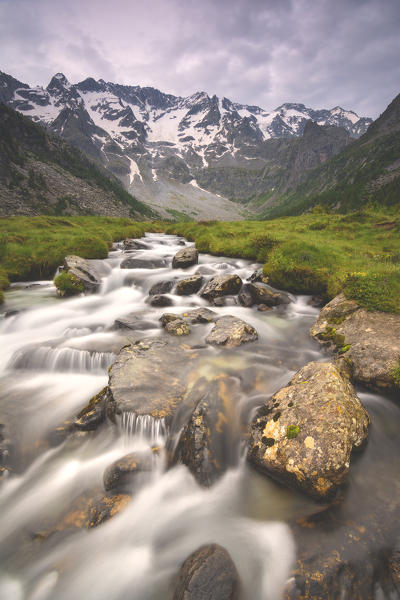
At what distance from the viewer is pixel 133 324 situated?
34.7ft

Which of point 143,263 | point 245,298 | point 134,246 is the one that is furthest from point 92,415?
point 134,246

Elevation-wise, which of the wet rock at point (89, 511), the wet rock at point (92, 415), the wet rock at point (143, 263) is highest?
the wet rock at point (143, 263)

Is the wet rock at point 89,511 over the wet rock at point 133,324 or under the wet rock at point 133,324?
under

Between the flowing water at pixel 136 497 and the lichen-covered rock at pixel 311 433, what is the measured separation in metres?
0.38

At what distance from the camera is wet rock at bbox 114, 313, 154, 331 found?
1043cm

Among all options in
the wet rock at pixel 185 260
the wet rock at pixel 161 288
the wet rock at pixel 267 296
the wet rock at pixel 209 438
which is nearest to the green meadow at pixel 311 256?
the wet rock at pixel 267 296

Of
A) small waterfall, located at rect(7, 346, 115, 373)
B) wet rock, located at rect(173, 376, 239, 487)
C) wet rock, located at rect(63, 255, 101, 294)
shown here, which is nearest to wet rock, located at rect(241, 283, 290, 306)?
wet rock, located at rect(173, 376, 239, 487)

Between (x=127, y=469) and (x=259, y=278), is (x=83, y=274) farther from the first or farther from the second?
(x=127, y=469)

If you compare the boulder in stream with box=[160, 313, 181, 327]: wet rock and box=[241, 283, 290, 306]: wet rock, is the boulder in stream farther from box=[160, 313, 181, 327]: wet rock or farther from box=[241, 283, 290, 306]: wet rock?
box=[241, 283, 290, 306]: wet rock

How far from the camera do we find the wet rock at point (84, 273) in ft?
48.5

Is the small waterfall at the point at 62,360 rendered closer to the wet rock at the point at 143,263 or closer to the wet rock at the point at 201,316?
the wet rock at the point at 201,316

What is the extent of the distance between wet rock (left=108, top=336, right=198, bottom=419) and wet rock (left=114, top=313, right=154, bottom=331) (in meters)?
1.91

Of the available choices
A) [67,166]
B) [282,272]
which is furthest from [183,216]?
[282,272]

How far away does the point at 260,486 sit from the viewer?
15.4 ft
